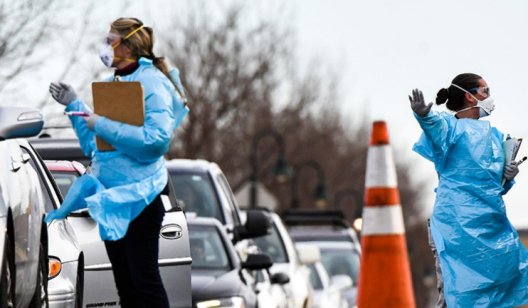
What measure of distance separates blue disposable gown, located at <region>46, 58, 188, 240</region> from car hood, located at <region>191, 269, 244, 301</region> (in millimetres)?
3577

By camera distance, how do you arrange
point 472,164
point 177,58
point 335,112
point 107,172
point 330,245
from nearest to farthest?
point 107,172 → point 472,164 → point 330,245 → point 177,58 → point 335,112

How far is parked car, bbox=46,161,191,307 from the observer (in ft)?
37.0

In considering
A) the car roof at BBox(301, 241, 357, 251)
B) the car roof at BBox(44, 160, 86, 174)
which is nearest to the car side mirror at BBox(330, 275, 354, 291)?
the car roof at BBox(301, 241, 357, 251)

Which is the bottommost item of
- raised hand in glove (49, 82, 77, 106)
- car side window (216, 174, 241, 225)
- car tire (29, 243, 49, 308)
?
car side window (216, 174, 241, 225)

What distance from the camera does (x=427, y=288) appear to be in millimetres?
103688

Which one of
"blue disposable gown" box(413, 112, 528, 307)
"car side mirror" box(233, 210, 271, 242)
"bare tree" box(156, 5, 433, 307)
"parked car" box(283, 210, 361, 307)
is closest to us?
"blue disposable gown" box(413, 112, 528, 307)

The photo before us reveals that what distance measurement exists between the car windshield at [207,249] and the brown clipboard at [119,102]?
16.1ft

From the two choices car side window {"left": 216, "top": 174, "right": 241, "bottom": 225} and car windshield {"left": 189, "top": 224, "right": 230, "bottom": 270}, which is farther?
car side window {"left": 216, "top": 174, "right": 241, "bottom": 225}

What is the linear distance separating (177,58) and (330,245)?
22.6 meters

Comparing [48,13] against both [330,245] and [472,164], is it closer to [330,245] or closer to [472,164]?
[330,245]

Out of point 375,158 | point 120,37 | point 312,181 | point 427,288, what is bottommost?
point 427,288

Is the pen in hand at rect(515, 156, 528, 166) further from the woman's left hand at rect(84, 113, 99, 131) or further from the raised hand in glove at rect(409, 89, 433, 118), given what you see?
the woman's left hand at rect(84, 113, 99, 131)

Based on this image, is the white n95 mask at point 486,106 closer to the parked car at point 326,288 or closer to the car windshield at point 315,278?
the parked car at point 326,288

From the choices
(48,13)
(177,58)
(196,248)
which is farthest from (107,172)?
(177,58)
